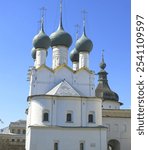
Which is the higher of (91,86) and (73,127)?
(91,86)

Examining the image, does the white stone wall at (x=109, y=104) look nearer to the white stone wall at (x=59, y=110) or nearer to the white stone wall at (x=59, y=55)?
the white stone wall at (x=59, y=55)

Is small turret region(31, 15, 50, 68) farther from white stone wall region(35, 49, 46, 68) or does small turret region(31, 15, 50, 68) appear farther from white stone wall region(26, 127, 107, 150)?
white stone wall region(26, 127, 107, 150)

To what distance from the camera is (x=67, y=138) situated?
29.3 metres

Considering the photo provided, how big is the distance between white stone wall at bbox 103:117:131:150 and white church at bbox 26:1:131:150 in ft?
16.6

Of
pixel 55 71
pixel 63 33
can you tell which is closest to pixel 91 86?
pixel 55 71

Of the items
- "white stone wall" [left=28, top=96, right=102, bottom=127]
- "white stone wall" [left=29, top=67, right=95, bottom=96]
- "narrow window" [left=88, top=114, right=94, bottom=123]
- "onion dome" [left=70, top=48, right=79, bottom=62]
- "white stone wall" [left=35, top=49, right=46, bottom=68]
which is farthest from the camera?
"onion dome" [left=70, top=48, right=79, bottom=62]

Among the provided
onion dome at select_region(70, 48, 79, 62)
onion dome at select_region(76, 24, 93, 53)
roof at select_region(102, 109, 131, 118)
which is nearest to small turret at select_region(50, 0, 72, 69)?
onion dome at select_region(76, 24, 93, 53)

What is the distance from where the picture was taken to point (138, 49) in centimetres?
880

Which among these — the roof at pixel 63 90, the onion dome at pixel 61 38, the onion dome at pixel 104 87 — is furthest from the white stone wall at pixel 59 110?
the onion dome at pixel 104 87

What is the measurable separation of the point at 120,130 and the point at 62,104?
377 inches

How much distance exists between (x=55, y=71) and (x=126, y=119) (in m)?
10.2

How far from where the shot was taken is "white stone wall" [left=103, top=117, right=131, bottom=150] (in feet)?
120

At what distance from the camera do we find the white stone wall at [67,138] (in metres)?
28.9

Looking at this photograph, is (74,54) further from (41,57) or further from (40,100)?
(40,100)
